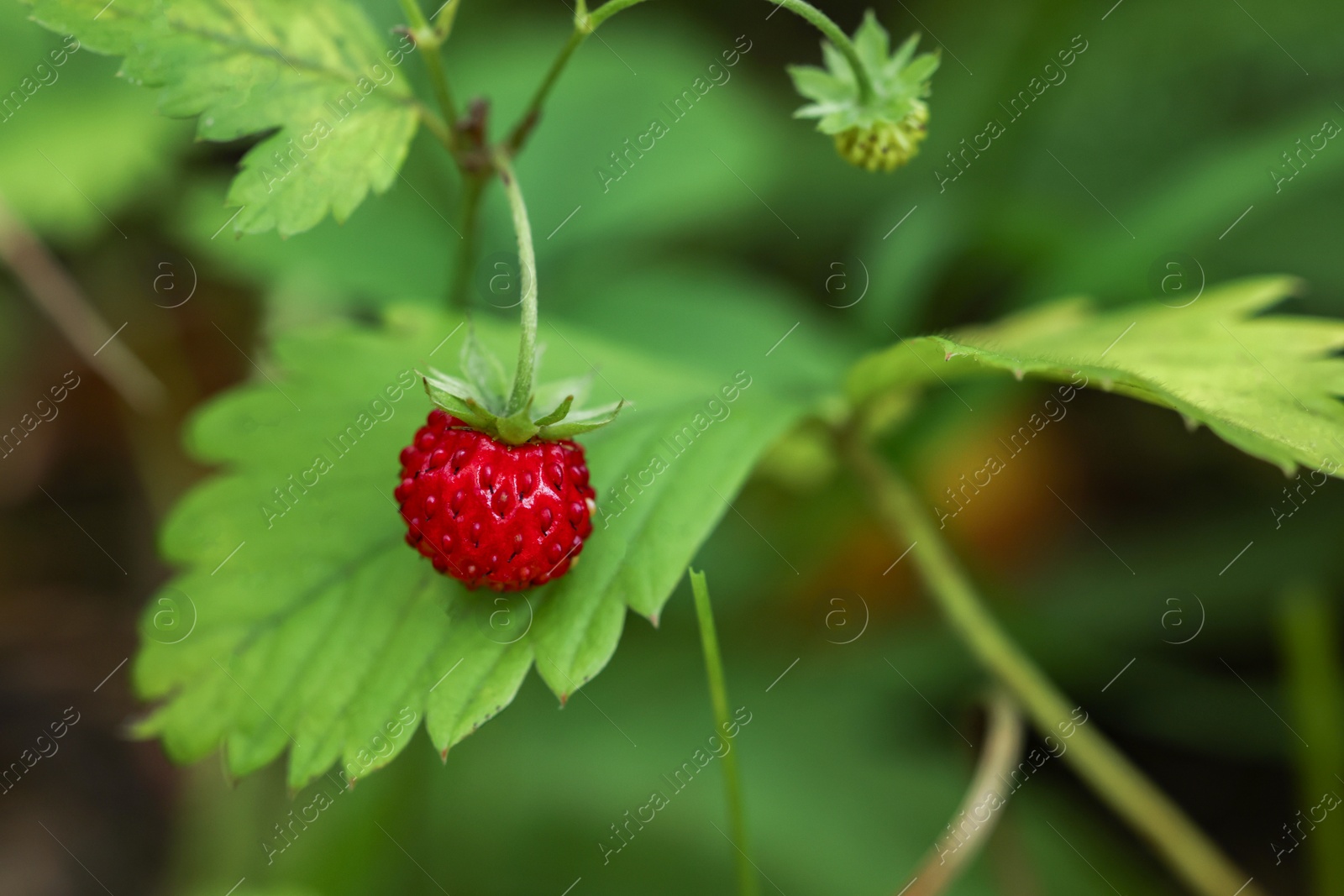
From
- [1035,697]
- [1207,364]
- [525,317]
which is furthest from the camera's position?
[1035,697]

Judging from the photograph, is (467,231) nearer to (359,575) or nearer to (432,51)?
(432,51)

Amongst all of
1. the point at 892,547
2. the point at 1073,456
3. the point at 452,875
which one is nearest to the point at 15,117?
the point at 452,875

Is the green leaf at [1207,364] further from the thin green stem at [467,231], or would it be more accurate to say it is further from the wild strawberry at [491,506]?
the thin green stem at [467,231]

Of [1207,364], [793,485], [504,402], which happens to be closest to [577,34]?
[504,402]

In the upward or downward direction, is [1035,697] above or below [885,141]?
below

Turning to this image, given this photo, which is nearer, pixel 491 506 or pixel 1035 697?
pixel 491 506

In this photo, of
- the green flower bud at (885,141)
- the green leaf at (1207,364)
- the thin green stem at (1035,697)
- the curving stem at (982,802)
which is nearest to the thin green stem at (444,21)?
the green flower bud at (885,141)

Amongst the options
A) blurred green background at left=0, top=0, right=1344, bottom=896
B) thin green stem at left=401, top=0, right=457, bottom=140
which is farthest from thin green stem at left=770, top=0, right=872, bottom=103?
blurred green background at left=0, top=0, right=1344, bottom=896
